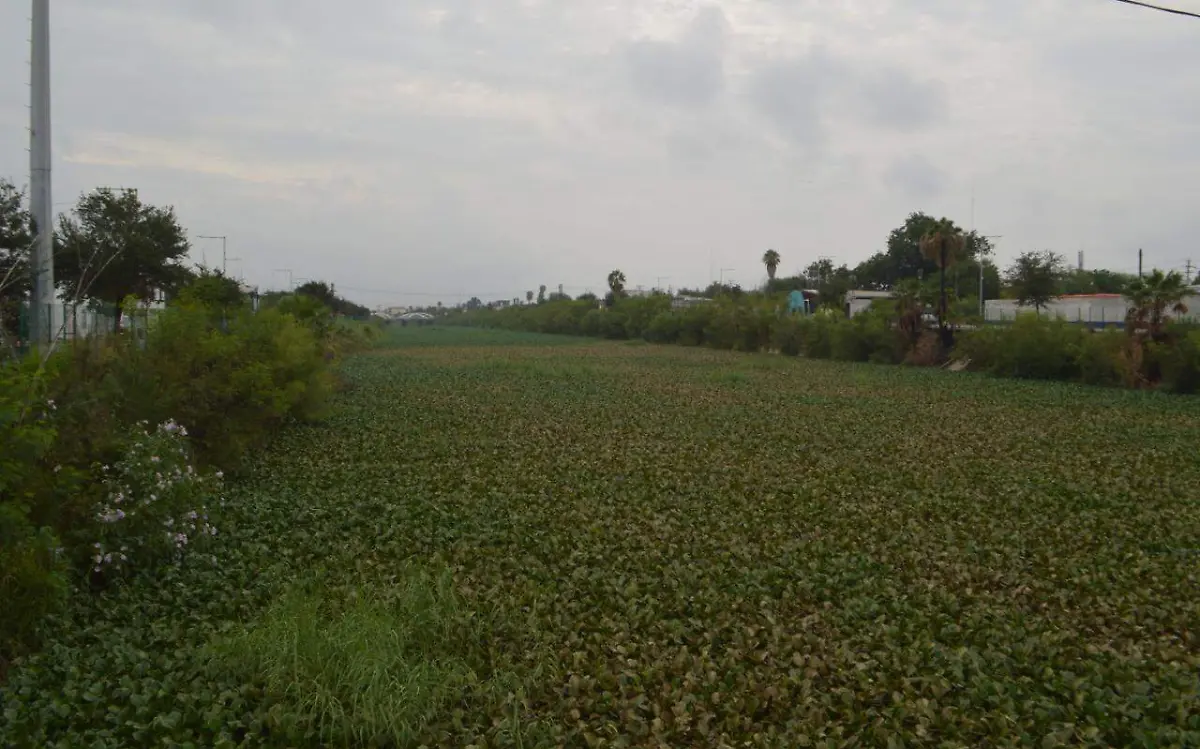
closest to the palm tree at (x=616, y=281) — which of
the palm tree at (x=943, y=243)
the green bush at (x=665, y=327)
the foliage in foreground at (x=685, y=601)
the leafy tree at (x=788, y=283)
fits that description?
the leafy tree at (x=788, y=283)

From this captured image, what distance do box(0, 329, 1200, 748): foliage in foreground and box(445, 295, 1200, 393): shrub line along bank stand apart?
12.2m

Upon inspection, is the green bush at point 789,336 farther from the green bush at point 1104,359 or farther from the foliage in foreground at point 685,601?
the foliage in foreground at point 685,601

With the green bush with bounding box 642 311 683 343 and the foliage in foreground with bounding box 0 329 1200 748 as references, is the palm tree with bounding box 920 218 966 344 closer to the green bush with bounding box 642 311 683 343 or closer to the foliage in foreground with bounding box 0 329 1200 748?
the green bush with bounding box 642 311 683 343

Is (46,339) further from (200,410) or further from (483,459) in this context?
(483,459)

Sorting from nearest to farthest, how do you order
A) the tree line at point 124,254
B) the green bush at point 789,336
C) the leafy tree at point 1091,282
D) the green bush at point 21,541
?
the green bush at point 21,541 < the tree line at point 124,254 < the green bush at point 789,336 < the leafy tree at point 1091,282

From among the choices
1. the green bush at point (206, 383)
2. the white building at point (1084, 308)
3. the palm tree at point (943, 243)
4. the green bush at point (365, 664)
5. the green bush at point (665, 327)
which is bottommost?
the green bush at point (365, 664)

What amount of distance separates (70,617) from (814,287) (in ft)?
296

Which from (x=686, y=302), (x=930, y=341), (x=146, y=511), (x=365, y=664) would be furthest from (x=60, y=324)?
(x=686, y=302)

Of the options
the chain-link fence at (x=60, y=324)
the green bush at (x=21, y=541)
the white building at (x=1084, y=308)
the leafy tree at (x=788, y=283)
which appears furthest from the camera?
the leafy tree at (x=788, y=283)

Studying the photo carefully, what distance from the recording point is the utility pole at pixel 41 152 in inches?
388

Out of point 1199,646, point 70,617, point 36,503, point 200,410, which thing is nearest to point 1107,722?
point 1199,646

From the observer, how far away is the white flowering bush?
7062 millimetres

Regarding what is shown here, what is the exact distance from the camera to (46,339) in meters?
10.2

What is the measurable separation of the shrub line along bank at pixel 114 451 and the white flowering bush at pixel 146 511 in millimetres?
10
